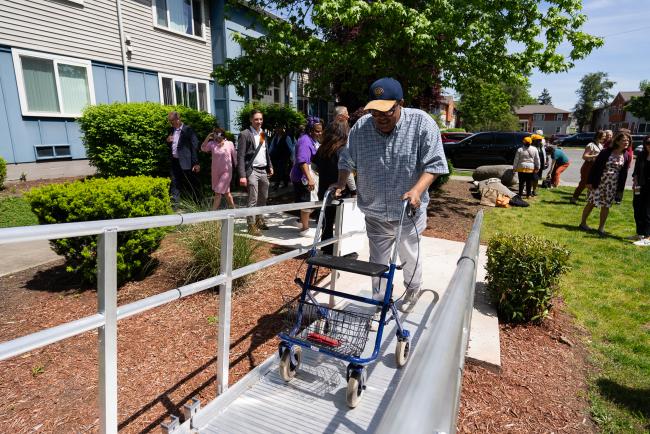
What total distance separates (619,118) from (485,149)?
8719 cm

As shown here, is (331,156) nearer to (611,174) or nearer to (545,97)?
(611,174)

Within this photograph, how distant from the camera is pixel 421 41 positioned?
6789mm

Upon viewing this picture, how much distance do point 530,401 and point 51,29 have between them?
13.3m

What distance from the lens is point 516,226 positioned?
8383 millimetres

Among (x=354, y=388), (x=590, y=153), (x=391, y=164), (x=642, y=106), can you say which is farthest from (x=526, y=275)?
(x=642, y=106)

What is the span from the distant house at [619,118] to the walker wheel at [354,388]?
82.5m

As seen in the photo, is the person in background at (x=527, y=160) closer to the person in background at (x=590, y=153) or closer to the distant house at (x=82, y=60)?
the person in background at (x=590, y=153)

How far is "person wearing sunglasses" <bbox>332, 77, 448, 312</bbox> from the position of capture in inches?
119

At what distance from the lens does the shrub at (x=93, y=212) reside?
431 cm

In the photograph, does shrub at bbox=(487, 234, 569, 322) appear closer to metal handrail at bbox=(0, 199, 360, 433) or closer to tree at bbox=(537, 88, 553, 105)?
metal handrail at bbox=(0, 199, 360, 433)

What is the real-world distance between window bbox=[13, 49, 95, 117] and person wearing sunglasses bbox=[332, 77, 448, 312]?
1073cm

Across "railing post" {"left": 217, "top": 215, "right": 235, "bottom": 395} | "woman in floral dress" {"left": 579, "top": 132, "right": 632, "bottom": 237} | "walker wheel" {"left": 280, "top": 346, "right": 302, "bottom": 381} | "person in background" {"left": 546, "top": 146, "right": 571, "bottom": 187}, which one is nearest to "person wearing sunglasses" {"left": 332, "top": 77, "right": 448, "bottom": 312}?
"walker wheel" {"left": 280, "top": 346, "right": 302, "bottom": 381}

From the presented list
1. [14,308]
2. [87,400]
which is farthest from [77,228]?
[14,308]

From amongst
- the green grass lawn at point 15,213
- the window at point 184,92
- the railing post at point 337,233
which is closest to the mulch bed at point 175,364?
the railing post at point 337,233
